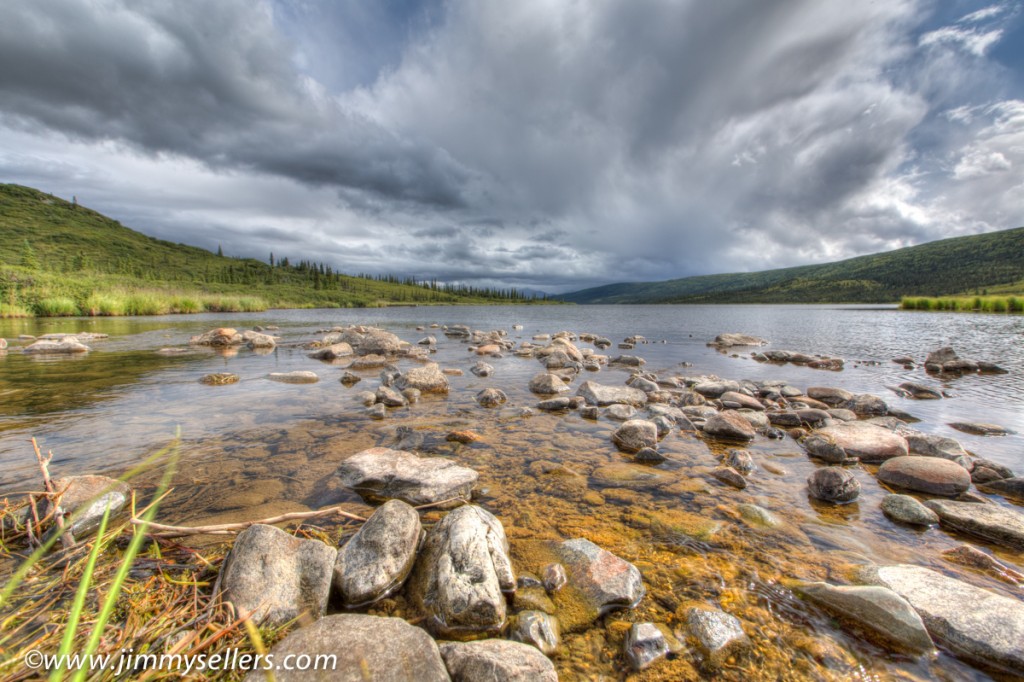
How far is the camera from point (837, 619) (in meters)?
3.59

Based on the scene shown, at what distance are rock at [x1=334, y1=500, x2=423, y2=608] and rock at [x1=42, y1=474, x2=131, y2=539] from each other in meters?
2.38

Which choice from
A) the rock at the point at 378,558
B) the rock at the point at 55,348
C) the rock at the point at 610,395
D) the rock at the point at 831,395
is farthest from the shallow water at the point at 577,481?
the rock at the point at 55,348

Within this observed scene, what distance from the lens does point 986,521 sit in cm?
501

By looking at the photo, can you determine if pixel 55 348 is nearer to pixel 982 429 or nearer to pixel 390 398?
pixel 390 398

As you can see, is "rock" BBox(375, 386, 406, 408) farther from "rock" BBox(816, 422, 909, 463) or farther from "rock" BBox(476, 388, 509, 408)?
"rock" BBox(816, 422, 909, 463)

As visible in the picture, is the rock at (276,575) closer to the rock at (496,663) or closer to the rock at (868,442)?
the rock at (496,663)

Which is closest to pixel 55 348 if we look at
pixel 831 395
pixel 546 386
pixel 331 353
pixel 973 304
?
pixel 331 353

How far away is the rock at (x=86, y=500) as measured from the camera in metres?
4.12

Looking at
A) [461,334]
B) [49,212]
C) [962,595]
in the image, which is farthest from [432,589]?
[49,212]

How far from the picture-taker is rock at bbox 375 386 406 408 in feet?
33.8

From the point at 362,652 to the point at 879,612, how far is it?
4.35 metres

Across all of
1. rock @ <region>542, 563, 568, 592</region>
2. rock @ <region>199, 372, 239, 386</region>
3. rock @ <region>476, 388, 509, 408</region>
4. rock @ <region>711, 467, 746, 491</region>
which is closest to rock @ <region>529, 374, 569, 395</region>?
rock @ <region>476, 388, 509, 408</region>

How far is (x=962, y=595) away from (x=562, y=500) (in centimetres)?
395

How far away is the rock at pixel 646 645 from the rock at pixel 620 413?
611 cm
